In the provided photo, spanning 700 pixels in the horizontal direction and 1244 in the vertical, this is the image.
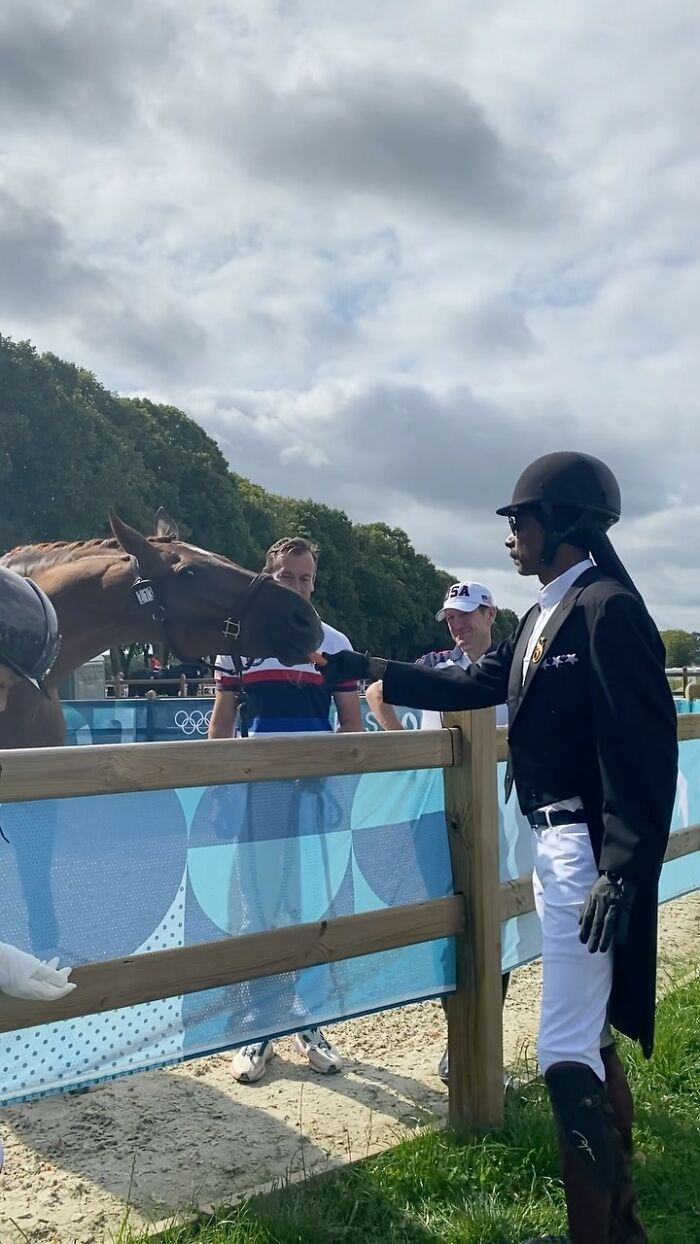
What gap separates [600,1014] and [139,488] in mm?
30845

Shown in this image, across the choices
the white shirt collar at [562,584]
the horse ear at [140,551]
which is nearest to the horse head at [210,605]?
the horse ear at [140,551]

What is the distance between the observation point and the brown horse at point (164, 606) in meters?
4.92

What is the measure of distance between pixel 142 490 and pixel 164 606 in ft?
93.5

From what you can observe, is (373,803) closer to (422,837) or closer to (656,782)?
(422,837)

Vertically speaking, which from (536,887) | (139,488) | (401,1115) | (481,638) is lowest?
(401,1115)

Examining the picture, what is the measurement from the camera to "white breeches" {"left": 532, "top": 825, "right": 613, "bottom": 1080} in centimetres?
246

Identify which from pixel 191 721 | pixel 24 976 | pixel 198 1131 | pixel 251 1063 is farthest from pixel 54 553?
pixel 191 721

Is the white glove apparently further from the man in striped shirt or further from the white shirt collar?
the man in striped shirt

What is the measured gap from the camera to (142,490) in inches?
1284

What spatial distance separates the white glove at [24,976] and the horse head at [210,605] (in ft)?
8.26

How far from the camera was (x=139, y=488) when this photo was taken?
32.0 m

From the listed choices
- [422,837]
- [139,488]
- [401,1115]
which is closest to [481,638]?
[422,837]

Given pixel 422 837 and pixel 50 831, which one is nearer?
pixel 50 831

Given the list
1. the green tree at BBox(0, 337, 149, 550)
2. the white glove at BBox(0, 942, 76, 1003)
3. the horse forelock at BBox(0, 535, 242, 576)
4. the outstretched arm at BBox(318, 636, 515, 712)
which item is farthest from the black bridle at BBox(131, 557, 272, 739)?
the green tree at BBox(0, 337, 149, 550)
